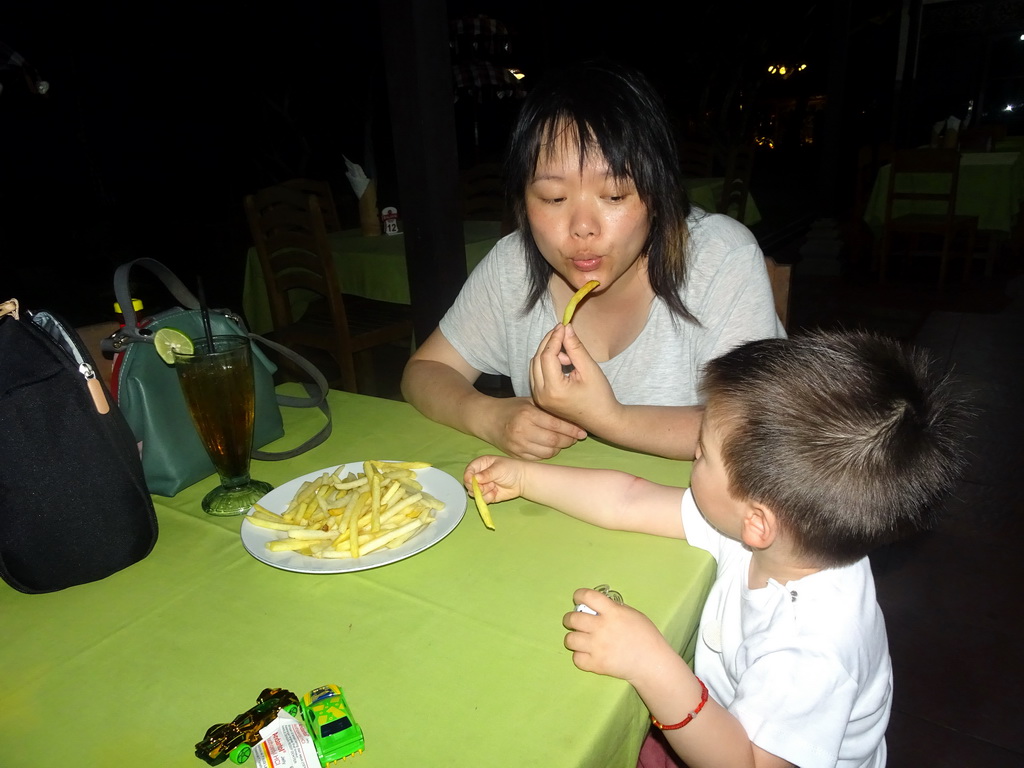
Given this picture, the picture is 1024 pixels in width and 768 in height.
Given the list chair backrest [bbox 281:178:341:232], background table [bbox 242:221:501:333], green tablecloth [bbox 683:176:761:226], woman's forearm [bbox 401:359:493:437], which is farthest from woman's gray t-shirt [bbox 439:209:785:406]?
green tablecloth [bbox 683:176:761:226]

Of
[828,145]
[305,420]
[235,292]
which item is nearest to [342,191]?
[235,292]

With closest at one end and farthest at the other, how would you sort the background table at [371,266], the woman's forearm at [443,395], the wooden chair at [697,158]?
the woman's forearm at [443,395] → the background table at [371,266] → the wooden chair at [697,158]

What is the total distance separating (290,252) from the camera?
3.52 metres

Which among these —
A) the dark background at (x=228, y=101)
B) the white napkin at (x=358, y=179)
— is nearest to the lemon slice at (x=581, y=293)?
the white napkin at (x=358, y=179)

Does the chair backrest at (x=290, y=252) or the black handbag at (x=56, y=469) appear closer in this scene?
the black handbag at (x=56, y=469)

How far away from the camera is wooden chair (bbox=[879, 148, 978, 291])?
595 centimetres

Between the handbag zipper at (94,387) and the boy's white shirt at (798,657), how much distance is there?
32.6 inches

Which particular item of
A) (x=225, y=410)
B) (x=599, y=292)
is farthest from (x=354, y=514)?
(x=599, y=292)

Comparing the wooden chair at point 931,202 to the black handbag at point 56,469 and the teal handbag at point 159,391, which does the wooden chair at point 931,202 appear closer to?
the teal handbag at point 159,391

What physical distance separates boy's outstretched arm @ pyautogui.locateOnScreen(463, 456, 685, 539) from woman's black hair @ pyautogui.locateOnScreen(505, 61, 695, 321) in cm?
56

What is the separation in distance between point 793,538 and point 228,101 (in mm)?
10154

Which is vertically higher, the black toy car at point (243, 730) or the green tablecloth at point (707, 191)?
the green tablecloth at point (707, 191)

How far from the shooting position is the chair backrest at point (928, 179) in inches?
232

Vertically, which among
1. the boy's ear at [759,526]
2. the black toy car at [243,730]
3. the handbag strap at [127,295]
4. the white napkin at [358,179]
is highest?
the white napkin at [358,179]
